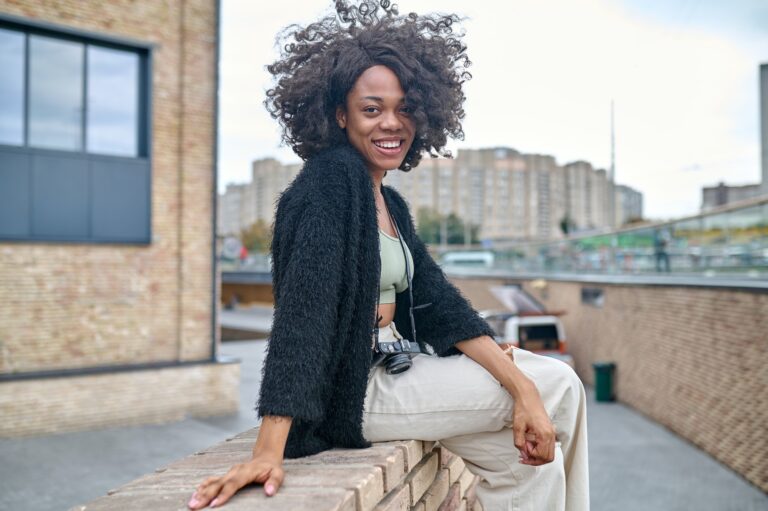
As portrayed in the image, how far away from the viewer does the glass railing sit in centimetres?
1005

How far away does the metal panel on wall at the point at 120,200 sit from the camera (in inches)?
428

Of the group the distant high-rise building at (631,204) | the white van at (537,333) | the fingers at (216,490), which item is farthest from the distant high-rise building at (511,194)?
the fingers at (216,490)

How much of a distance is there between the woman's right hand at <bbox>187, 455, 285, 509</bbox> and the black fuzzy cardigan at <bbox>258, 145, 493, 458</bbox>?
0.12m

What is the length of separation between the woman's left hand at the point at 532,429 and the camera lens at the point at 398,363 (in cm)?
37

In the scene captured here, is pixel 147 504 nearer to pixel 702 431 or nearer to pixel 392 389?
pixel 392 389

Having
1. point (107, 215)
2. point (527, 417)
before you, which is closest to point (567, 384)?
point (527, 417)

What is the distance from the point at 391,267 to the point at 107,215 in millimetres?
9731

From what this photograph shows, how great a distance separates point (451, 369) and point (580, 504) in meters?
0.57

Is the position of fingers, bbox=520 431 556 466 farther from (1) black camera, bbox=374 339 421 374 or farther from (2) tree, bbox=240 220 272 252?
(2) tree, bbox=240 220 272 252

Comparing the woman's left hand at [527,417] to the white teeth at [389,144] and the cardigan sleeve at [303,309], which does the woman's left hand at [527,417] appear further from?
the white teeth at [389,144]

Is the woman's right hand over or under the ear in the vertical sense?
under

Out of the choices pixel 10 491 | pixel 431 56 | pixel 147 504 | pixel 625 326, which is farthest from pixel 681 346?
pixel 147 504

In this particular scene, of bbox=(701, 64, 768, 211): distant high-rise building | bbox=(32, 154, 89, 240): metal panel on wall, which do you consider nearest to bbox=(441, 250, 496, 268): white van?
bbox=(701, 64, 768, 211): distant high-rise building

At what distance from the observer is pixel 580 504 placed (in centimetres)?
214
